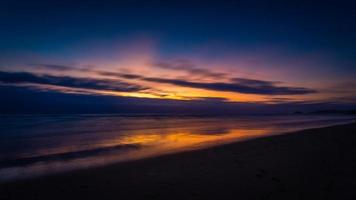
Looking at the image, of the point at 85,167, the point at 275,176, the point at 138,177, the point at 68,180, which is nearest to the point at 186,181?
the point at 138,177

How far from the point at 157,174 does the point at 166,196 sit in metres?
1.88

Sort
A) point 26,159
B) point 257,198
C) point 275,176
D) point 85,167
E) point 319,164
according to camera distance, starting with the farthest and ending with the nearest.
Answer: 1. point 26,159
2. point 85,167
3. point 319,164
4. point 275,176
5. point 257,198

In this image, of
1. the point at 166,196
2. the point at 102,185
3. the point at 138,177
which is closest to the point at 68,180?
the point at 102,185

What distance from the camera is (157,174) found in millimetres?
7375

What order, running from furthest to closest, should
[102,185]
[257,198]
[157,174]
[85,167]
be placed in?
[85,167] < [157,174] < [102,185] < [257,198]

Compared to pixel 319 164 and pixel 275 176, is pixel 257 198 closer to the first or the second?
pixel 275 176

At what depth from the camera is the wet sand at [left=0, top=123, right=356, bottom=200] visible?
562 cm

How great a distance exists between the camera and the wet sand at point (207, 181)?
562 cm

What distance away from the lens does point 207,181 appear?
21.5 feet

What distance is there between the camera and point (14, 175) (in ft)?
25.6

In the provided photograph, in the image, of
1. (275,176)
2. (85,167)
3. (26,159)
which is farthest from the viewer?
(26,159)

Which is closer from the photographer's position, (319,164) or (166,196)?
(166,196)

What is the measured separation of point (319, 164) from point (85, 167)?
328 inches

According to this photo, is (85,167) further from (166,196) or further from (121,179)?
(166,196)
